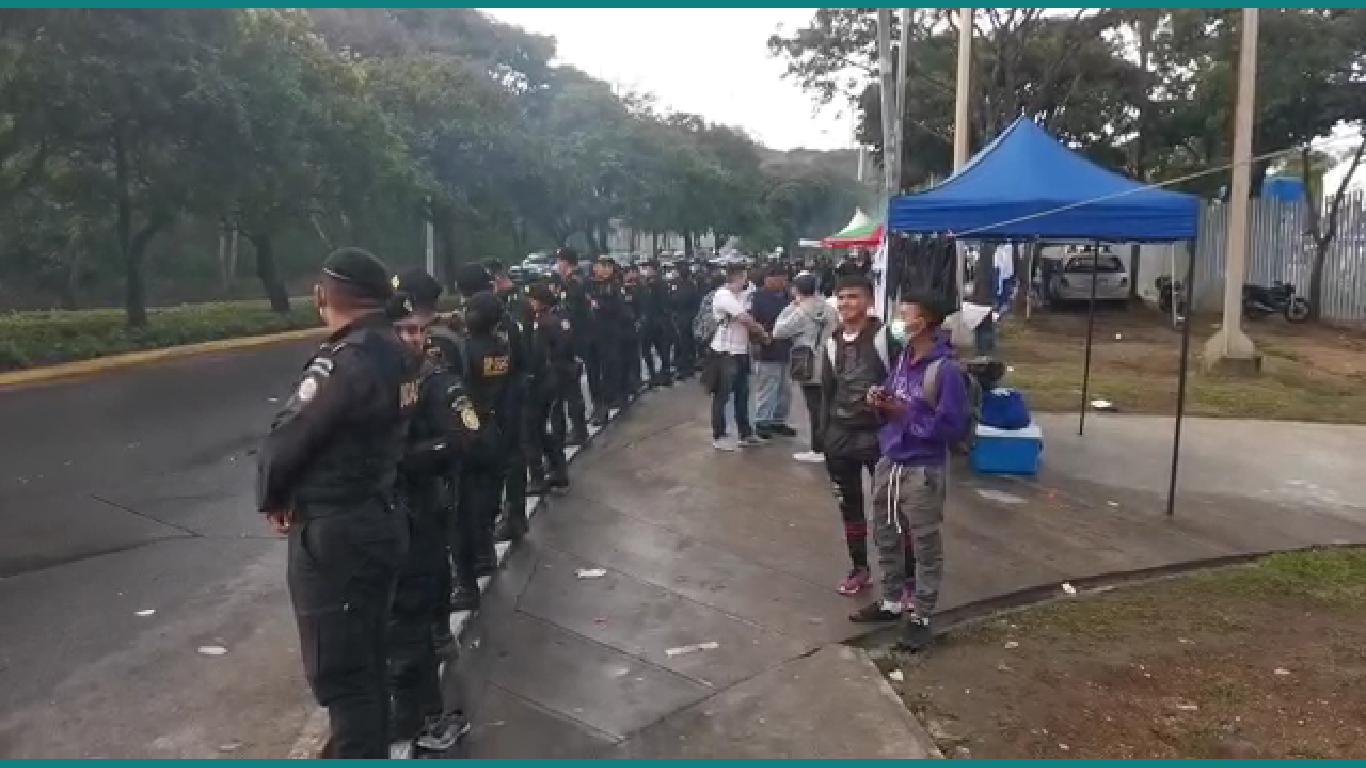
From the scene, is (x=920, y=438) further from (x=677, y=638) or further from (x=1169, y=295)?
(x=1169, y=295)

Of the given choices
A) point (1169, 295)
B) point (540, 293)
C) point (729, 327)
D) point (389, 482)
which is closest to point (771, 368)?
point (729, 327)

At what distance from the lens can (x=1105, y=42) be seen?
28.2 metres

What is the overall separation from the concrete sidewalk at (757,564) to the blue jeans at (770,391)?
0.40 meters

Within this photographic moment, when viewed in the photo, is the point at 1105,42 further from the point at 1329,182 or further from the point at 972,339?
the point at 972,339

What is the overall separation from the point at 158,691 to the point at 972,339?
1494cm

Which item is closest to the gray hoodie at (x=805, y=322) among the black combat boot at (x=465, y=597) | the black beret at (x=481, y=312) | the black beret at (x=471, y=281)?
the black beret at (x=471, y=281)

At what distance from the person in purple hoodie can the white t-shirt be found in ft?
15.7

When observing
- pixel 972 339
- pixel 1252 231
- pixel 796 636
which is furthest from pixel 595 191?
pixel 796 636

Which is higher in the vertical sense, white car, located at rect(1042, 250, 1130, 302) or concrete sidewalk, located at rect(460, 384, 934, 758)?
white car, located at rect(1042, 250, 1130, 302)

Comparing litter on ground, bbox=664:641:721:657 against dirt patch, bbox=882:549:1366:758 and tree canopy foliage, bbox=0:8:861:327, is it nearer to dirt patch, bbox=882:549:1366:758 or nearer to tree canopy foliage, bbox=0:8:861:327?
dirt patch, bbox=882:549:1366:758

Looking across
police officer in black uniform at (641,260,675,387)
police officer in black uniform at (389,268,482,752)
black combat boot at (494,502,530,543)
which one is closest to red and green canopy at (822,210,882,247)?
police officer in black uniform at (641,260,675,387)

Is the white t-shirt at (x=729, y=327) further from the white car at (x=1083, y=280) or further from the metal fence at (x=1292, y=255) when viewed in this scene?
the white car at (x=1083, y=280)

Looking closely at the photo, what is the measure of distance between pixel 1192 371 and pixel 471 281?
1333cm

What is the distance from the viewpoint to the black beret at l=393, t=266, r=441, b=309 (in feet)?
16.0
